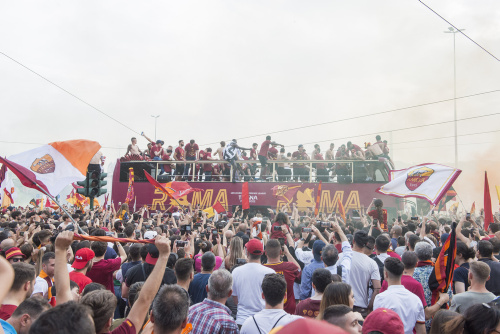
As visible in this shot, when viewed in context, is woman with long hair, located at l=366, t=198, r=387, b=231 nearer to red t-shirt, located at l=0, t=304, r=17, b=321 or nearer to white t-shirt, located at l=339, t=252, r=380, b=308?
white t-shirt, located at l=339, t=252, r=380, b=308

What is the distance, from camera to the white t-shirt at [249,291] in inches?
202

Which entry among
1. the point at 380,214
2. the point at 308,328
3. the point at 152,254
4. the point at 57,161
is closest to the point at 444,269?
the point at 152,254

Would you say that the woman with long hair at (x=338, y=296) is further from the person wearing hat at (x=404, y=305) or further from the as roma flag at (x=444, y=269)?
the as roma flag at (x=444, y=269)

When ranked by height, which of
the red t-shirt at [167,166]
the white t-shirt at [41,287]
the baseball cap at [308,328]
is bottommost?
the white t-shirt at [41,287]

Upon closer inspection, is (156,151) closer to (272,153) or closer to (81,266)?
(272,153)

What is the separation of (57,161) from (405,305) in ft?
24.5

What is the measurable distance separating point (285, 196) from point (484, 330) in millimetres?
16829

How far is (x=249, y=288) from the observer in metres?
5.16

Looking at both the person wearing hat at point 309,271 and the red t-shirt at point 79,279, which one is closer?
the red t-shirt at point 79,279

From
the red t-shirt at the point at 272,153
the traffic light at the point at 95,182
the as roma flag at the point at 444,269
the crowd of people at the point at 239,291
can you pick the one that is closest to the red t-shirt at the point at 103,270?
the crowd of people at the point at 239,291

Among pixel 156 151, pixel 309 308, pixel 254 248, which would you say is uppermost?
pixel 156 151

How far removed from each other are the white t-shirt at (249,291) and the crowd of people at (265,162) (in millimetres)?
15112

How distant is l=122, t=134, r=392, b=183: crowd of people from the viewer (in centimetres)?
1989

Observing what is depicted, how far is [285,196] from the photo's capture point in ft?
65.9
